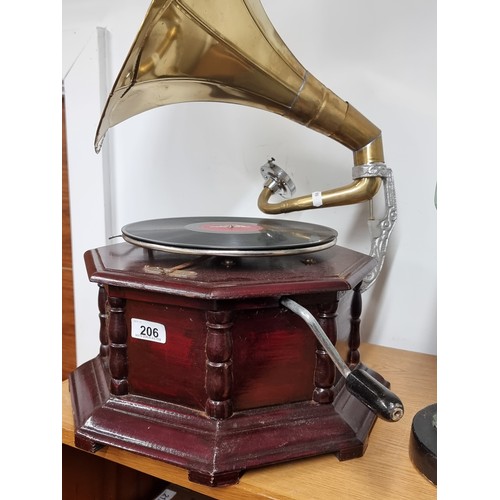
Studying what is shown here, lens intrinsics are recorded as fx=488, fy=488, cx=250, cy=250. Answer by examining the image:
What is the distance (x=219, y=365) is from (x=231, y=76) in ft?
1.65

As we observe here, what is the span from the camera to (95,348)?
5.21 feet

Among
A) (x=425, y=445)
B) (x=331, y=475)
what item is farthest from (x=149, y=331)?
(x=425, y=445)

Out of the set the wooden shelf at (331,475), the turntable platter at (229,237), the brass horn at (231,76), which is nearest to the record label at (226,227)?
the turntable platter at (229,237)

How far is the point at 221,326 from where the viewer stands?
0.71m

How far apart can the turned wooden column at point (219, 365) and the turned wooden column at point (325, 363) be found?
148 millimetres

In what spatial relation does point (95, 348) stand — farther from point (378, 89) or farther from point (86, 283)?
point (378, 89)

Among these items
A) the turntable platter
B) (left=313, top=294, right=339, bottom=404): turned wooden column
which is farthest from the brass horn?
(left=313, top=294, right=339, bottom=404): turned wooden column

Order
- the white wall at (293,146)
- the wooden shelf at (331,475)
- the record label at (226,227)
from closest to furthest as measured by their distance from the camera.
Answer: the wooden shelf at (331,475) < the record label at (226,227) < the white wall at (293,146)

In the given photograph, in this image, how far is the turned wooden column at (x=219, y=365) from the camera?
709 mm

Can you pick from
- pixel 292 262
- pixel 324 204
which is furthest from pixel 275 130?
pixel 292 262

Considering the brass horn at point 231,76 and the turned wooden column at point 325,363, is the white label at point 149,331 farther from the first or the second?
the brass horn at point 231,76

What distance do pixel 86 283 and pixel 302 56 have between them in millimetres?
946

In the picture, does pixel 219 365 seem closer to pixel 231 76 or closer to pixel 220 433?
pixel 220 433

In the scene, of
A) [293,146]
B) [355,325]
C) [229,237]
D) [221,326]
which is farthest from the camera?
[293,146]
